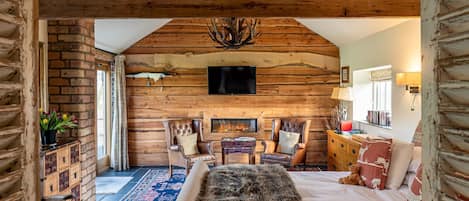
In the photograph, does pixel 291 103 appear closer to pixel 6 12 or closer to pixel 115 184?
pixel 115 184

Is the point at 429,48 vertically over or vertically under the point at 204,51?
under

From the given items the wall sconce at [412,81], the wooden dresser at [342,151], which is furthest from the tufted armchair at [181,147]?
the wall sconce at [412,81]

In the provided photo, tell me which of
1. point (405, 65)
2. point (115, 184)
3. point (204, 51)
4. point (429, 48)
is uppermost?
point (204, 51)

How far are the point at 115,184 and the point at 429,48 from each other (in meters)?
5.77

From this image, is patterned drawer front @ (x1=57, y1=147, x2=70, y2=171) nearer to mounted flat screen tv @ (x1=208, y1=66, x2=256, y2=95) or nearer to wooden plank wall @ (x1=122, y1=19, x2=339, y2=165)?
wooden plank wall @ (x1=122, y1=19, x2=339, y2=165)

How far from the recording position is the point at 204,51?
703cm

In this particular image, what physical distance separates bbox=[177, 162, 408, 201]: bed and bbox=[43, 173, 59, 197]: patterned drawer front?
1.23 m

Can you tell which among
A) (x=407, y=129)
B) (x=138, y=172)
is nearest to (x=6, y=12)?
(x=407, y=129)

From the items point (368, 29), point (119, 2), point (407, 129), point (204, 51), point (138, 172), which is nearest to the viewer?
point (119, 2)

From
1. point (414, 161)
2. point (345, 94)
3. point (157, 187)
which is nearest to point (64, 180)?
point (157, 187)

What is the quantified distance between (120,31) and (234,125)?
112 inches

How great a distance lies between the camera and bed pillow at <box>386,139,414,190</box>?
3152mm

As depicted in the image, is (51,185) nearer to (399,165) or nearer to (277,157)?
(399,165)

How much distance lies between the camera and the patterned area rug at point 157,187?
197 inches
